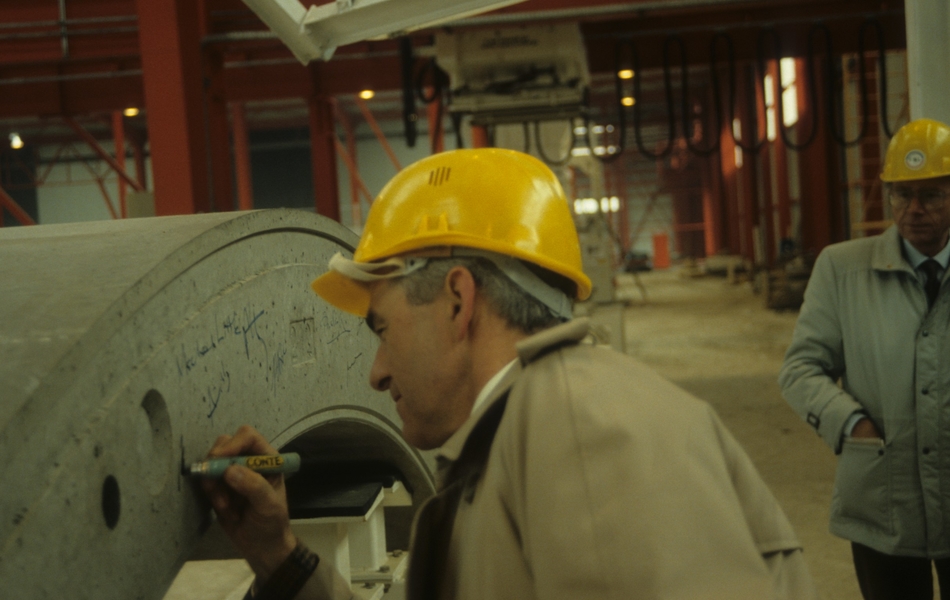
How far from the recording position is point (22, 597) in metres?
0.76

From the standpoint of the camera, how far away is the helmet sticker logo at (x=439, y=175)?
43.9 inches

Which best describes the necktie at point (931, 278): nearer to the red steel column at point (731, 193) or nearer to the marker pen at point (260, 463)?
the marker pen at point (260, 463)

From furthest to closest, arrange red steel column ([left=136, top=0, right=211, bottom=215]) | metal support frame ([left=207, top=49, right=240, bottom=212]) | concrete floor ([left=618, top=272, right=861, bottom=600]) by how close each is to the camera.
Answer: metal support frame ([left=207, top=49, right=240, bottom=212]) < red steel column ([left=136, top=0, right=211, bottom=215]) < concrete floor ([left=618, top=272, right=861, bottom=600])

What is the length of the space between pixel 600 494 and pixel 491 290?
367 millimetres

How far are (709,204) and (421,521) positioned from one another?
1120 inches

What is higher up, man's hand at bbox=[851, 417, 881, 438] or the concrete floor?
man's hand at bbox=[851, 417, 881, 438]

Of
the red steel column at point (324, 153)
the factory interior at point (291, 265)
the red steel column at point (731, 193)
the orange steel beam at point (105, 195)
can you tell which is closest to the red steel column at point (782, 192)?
the factory interior at point (291, 265)

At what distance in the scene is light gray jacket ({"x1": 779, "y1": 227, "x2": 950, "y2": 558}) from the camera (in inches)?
80.7

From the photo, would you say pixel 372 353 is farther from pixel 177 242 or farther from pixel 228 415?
pixel 177 242

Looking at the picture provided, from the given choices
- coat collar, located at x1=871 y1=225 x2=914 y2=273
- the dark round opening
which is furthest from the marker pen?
coat collar, located at x1=871 y1=225 x2=914 y2=273

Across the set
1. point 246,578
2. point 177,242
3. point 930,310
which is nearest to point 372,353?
point 177,242

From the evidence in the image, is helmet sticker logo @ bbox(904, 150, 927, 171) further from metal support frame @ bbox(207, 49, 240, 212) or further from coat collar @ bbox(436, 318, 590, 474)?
metal support frame @ bbox(207, 49, 240, 212)

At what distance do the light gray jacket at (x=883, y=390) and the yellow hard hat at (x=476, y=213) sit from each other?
4.31ft

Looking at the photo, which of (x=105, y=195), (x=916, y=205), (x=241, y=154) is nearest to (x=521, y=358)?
(x=916, y=205)
